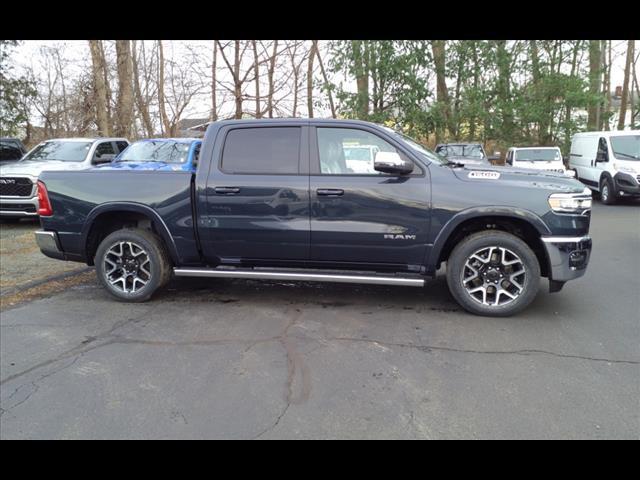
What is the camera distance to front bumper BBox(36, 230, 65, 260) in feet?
17.3

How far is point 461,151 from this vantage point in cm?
1711

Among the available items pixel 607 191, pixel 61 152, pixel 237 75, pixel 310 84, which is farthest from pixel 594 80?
pixel 61 152

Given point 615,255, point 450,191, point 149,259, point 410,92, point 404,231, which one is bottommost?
point 615,255

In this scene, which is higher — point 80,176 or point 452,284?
point 80,176

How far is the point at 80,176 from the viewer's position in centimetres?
519

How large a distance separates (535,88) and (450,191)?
65.2ft

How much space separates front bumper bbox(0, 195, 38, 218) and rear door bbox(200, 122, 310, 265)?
6607 mm

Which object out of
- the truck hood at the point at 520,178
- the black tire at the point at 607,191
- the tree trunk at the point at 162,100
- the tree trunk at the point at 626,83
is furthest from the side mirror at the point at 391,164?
the tree trunk at the point at 626,83

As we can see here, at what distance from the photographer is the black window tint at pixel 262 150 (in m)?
4.89

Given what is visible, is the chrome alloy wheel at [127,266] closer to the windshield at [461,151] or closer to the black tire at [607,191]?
the black tire at [607,191]

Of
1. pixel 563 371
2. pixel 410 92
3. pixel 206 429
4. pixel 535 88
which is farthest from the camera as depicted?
pixel 535 88

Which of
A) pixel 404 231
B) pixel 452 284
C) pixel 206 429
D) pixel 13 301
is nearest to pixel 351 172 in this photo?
pixel 404 231

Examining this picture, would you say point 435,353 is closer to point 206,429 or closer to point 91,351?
point 206,429

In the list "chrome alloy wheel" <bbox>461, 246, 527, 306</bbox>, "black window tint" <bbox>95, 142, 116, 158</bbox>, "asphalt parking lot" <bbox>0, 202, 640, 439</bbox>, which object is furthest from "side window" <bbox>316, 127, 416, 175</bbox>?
"black window tint" <bbox>95, 142, 116, 158</bbox>
